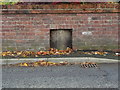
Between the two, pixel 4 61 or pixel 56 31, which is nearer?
pixel 4 61

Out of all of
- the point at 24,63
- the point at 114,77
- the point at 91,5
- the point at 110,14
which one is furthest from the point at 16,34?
the point at 114,77

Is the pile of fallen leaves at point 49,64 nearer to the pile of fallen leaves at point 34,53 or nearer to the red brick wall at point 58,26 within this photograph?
the pile of fallen leaves at point 34,53

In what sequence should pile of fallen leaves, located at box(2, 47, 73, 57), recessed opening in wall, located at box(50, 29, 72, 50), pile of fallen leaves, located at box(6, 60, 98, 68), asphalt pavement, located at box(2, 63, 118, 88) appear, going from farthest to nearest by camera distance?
recessed opening in wall, located at box(50, 29, 72, 50) < pile of fallen leaves, located at box(2, 47, 73, 57) < pile of fallen leaves, located at box(6, 60, 98, 68) < asphalt pavement, located at box(2, 63, 118, 88)

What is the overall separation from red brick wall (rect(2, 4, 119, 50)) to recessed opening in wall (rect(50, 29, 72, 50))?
17 centimetres

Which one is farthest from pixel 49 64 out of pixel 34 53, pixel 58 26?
pixel 58 26

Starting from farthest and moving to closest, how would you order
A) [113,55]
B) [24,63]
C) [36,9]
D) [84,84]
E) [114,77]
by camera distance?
[36,9] < [113,55] < [24,63] < [114,77] < [84,84]

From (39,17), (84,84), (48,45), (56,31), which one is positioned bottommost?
(84,84)

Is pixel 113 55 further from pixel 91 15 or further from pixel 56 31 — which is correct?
pixel 56 31

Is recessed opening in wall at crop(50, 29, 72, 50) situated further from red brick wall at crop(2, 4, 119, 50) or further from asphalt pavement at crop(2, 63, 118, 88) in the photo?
asphalt pavement at crop(2, 63, 118, 88)

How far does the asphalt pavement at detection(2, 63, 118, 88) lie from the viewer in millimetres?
4586

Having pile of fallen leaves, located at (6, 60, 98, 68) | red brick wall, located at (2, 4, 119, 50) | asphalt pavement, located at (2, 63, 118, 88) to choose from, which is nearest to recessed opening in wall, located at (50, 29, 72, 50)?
red brick wall, located at (2, 4, 119, 50)

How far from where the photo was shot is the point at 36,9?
8.09 m

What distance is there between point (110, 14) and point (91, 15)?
688 millimetres

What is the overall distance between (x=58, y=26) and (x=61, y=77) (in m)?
3.23
